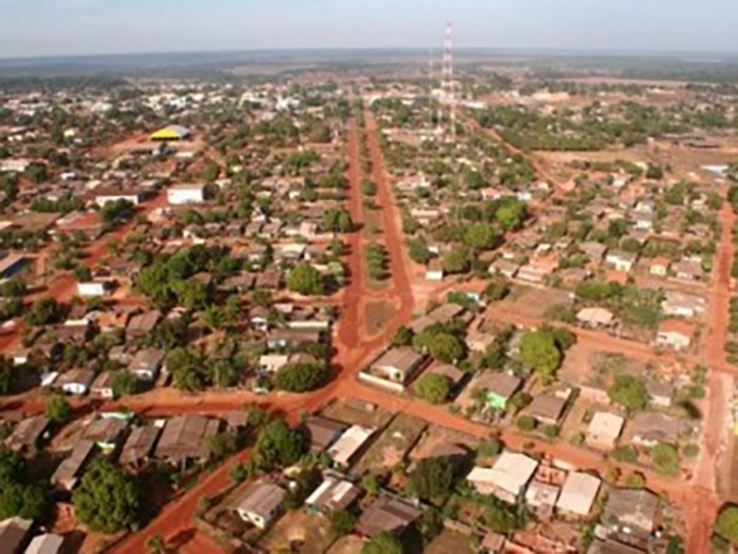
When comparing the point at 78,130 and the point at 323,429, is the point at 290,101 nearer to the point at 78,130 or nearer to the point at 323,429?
the point at 78,130

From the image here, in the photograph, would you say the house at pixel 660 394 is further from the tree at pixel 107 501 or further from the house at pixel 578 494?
the tree at pixel 107 501

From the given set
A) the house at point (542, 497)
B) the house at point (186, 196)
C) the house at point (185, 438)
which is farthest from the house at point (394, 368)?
the house at point (186, 196)

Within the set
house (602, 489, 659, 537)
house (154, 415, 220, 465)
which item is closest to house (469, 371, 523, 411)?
house (602, 489, 659, 537)

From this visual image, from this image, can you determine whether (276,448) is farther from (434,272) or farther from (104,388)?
(434,272)

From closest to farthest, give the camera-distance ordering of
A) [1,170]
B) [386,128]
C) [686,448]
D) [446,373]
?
[686,448] → [446,373] → [1,170] → [386,128]

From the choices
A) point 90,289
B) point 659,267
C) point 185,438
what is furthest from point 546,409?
point 90,289

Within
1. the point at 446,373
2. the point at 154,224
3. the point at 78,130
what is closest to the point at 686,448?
the point at 446,373

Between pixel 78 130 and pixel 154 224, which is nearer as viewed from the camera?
pixel 154 224

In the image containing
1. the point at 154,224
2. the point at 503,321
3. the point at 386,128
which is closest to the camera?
the point at 503,321
